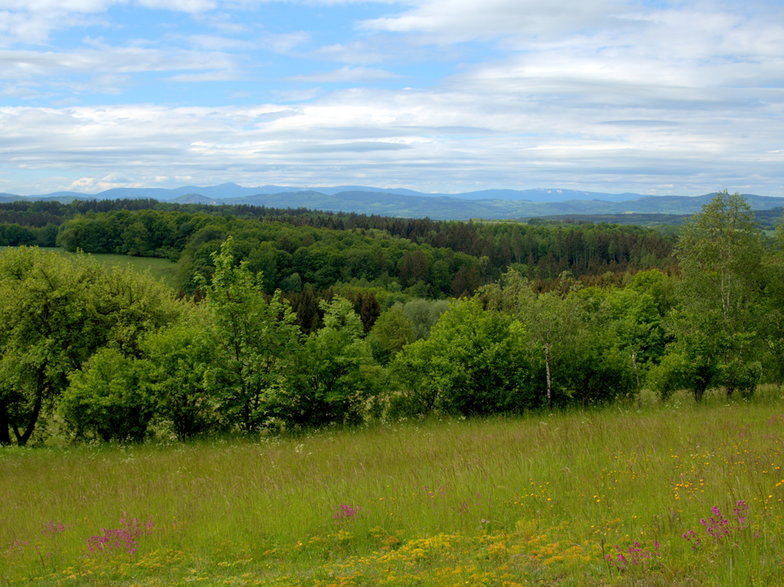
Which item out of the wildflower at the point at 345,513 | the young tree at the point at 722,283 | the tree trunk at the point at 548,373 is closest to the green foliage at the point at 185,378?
the wildflower at the point at 345,513

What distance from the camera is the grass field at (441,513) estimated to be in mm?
6363

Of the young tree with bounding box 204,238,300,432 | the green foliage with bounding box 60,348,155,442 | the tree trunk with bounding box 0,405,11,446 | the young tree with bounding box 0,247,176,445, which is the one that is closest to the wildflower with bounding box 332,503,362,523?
the young tree with bounding box 204,238,300,432

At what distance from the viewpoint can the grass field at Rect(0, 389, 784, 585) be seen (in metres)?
6.36

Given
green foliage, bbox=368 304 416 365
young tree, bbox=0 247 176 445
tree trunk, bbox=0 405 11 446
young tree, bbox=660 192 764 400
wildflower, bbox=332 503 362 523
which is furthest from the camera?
green foliage, bbox=368 304 416 365

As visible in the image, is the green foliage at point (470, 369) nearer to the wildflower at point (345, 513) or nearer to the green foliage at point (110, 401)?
the green foliage at point (110, 401)

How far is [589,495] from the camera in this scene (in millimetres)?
8859

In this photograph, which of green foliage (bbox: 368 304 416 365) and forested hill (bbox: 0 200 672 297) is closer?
green foliage (bbox: 368 304 416 365)

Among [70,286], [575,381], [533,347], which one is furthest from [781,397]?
[70,286]

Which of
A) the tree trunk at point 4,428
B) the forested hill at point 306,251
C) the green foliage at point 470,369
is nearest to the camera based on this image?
the green foliage at point 470,369

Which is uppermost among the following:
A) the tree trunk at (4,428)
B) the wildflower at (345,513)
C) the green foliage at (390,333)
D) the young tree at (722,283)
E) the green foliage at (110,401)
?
the young tree at (722,283)

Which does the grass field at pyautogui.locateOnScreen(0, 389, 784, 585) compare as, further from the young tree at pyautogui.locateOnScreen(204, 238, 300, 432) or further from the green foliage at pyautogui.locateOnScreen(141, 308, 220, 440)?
the young tree at pyautogui.locateOnScreen(204, 238, 300, 432)

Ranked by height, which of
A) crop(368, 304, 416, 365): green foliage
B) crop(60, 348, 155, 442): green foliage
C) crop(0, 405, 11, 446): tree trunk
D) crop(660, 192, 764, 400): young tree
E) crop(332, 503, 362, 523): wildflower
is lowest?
crop(368, 304, 416, 365): green foliage

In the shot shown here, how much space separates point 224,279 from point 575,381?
13998mm

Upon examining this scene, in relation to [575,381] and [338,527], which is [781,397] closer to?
[575,381]
